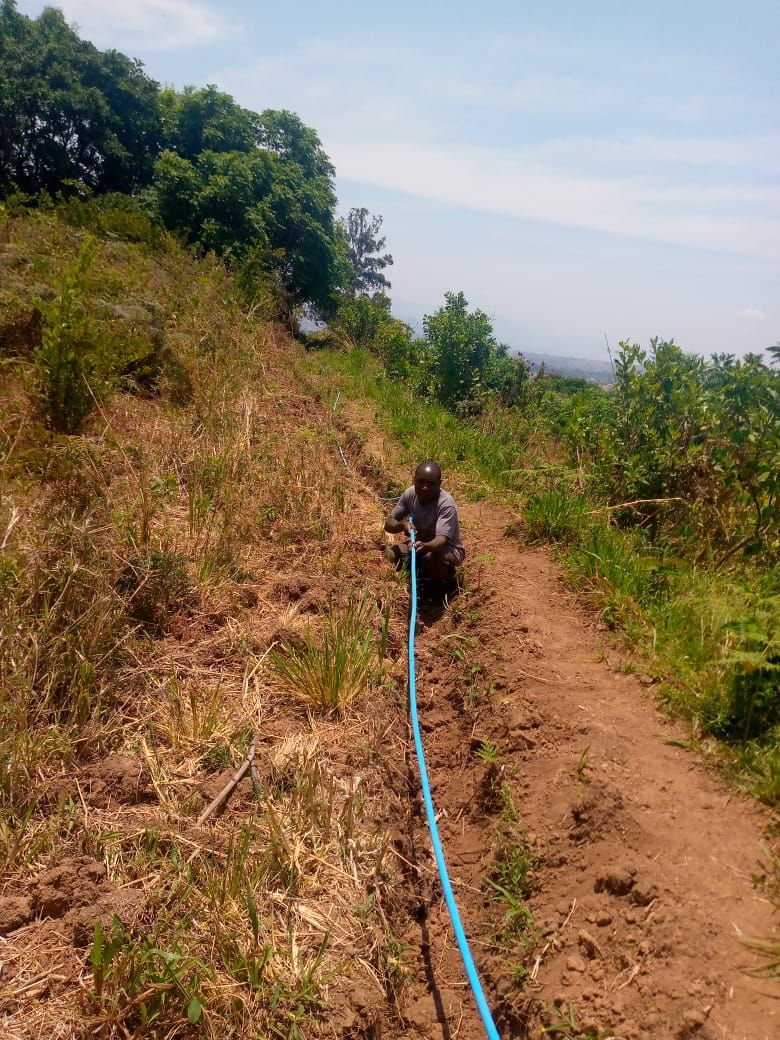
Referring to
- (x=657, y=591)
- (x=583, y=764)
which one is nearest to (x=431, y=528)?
(x=657, y=591)

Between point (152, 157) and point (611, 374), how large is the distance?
18938 millimetres

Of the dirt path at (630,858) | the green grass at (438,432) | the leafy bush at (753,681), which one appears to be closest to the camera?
the dirt path at (630,858)

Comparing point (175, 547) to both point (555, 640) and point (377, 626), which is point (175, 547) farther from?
point (555, 640)

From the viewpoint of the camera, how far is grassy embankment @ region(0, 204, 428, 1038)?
186 centimetres

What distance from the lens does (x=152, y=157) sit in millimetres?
18203

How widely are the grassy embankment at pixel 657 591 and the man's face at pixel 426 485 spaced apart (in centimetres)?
93

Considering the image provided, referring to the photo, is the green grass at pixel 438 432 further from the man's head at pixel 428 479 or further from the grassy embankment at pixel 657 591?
the man's head at pixel 428 479

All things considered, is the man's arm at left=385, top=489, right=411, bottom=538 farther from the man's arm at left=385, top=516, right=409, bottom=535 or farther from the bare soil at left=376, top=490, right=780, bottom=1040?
the bare soil at left=376, top=490, right=780, bottom=1040

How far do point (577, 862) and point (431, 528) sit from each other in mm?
2620

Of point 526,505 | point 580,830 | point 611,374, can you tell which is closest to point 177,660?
point 580,830

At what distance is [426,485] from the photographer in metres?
4.39

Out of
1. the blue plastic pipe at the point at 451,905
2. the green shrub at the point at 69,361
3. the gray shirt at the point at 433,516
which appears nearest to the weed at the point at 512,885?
the blue plastic pipe at the point at 451,905

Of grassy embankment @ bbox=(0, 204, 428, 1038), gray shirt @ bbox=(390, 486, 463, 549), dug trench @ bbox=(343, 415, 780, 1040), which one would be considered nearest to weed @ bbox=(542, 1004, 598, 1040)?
dug trench @ bbox=(343, 415, 780, 1040)

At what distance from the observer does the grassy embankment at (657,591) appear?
2.50 m
